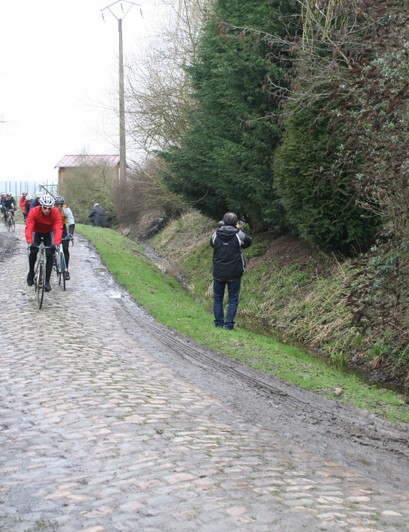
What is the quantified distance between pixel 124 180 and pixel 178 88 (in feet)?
42.9

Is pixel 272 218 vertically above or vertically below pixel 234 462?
above

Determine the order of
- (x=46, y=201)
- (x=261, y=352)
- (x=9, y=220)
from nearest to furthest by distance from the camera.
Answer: (x=261, y=352), (x=46, y=201), (x=9, y=220)

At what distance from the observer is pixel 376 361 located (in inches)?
Result: 521

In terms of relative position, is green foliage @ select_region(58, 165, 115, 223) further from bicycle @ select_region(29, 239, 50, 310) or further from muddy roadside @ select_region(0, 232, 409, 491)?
muddy roadside @ select_region(0, 232, 409, 491)

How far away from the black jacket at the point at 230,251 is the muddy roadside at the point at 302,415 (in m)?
1.84

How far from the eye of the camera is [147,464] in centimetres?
631

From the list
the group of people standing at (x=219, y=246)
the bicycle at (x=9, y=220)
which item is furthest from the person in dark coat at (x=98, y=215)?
the group of people standing at (x=219, y=246)

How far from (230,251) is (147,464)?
8.38m

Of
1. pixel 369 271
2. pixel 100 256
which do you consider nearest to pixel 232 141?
pixel 100 256

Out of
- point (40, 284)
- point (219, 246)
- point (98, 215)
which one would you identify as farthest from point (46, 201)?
point (98, 215)

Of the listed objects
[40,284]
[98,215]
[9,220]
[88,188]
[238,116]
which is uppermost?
[238,116]

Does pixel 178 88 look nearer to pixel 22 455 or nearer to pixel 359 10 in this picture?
pixel 359 10

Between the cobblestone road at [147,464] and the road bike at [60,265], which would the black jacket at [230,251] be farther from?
the road bike at [60,265]

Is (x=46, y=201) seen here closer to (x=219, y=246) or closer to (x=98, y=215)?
(x=219, y=246)
